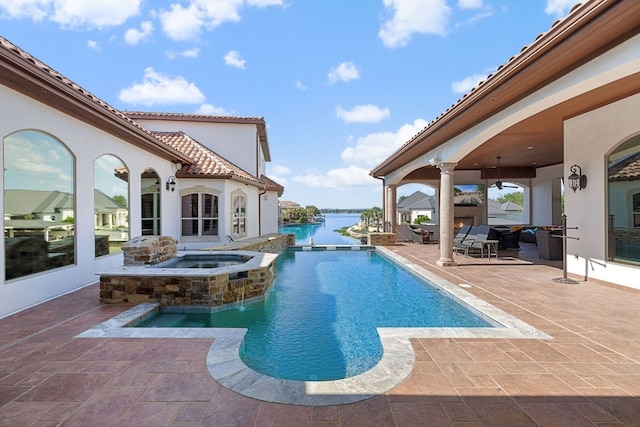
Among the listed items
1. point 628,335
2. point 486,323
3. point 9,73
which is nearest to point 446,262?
point 486,323

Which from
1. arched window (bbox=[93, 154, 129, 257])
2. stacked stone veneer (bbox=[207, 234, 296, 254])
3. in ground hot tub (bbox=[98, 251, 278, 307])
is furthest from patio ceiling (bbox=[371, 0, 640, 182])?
arched window (bbox=[93, 154, 129, 257])

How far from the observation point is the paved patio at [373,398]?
254 centimetres

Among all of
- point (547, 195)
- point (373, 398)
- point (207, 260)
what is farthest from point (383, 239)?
point (373, 398)

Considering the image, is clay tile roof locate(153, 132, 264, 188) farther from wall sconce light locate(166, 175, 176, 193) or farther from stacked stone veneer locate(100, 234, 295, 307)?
stacked stone veneer locate(100, 234, 295, 307)

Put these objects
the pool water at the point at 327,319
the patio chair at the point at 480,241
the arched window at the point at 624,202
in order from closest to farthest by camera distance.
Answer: the pool water at the point at 327,319 < the arched window at the point at 624,202 < the patio chair at the point at 480,241

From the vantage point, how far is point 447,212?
9.30 m

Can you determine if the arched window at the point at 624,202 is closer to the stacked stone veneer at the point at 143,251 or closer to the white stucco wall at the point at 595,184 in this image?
the white stucco wall at the point at 595,184

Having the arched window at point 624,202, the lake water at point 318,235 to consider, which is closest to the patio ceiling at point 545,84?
the arched window at point 624,202

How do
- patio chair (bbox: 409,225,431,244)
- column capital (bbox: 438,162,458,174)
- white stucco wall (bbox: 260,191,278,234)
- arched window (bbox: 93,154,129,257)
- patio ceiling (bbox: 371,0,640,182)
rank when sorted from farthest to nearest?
1. white stucco wall (bbox: 260,191,278,234)
2. patio chair (bbox: 409,225,431,244)
3. column capital (bbox: 438,162,458,174)
4. arched window (bbox: 93,154,129,257)
5. patio ceiling (bbox: 371,0,640,182)

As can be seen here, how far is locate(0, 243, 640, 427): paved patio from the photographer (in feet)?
8.32

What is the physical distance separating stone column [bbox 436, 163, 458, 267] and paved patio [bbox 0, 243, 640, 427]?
4.57 m

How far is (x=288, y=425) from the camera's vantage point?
7.98 ft

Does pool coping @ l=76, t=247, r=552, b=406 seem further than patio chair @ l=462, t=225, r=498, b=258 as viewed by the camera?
No

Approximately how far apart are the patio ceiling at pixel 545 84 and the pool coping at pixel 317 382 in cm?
394
